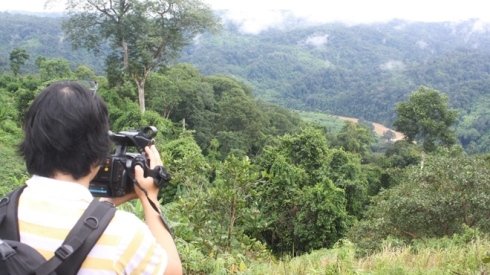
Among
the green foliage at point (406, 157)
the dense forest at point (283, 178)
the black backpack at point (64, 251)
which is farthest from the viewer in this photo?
the green foliage at point (406, 157)

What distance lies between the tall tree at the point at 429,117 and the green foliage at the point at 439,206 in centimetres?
964

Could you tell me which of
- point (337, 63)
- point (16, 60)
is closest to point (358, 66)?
point (337, 63)

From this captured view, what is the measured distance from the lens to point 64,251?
1.00m

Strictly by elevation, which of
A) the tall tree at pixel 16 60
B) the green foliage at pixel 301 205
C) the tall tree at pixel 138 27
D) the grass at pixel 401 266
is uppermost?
the tall tree at pixel 138 27

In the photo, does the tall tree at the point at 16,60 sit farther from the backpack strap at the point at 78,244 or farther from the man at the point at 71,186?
the backpack strap at the point at 78,244

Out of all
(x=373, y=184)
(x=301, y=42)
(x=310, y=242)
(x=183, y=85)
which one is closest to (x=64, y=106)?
(x=310, y=242)

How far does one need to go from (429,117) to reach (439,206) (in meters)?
11.2

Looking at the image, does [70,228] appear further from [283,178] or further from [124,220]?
[283,178]

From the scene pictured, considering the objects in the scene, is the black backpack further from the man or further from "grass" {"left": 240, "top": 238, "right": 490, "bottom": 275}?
"grass" {"left": 240, "top": 238, "right": 490, "bottom": 275}

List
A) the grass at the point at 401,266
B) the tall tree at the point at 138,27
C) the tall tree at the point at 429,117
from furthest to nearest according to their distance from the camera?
the tall tree at the point at 429,117, the tall tree at the point at 138,27, the grass at the point at 401,266

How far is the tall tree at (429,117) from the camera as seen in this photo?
16.6 m

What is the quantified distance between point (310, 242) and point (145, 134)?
944cm

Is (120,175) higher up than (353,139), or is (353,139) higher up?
(120,175)

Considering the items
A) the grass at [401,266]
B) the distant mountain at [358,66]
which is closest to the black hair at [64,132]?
the grass at [401,266]
